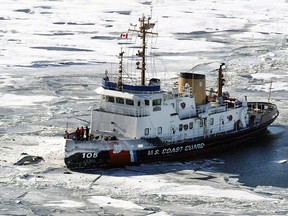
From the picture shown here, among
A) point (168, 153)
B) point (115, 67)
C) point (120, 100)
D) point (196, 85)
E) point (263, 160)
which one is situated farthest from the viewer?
point (115, 67)

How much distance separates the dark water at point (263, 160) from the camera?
25.5m

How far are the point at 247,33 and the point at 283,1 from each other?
20769 mm

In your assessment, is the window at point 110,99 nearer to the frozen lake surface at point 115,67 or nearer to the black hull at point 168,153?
the black hull at point 168,153

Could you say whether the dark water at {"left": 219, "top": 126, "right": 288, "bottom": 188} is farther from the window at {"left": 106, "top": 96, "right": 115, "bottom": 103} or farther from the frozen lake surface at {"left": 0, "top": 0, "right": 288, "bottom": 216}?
the window at {"left": 106, "top": 96, "right": 115, "bottom": 103}

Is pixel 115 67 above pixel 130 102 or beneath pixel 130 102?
beneath

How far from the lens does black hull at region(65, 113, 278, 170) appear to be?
26.2 metres

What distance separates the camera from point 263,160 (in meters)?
28.2

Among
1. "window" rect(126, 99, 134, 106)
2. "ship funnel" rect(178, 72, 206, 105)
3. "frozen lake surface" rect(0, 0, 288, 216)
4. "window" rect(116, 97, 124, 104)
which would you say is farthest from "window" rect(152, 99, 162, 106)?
"ship funnel" rect(178, 72, 206, 105)

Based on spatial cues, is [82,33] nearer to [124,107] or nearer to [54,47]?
[54,47]

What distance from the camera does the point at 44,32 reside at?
5675 centimetres

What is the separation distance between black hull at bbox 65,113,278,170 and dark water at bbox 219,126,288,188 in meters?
0.43

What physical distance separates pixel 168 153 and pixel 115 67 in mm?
15298

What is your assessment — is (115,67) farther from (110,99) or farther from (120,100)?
(120,100)

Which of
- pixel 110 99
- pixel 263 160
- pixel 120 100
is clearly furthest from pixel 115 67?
pixel 263 160
